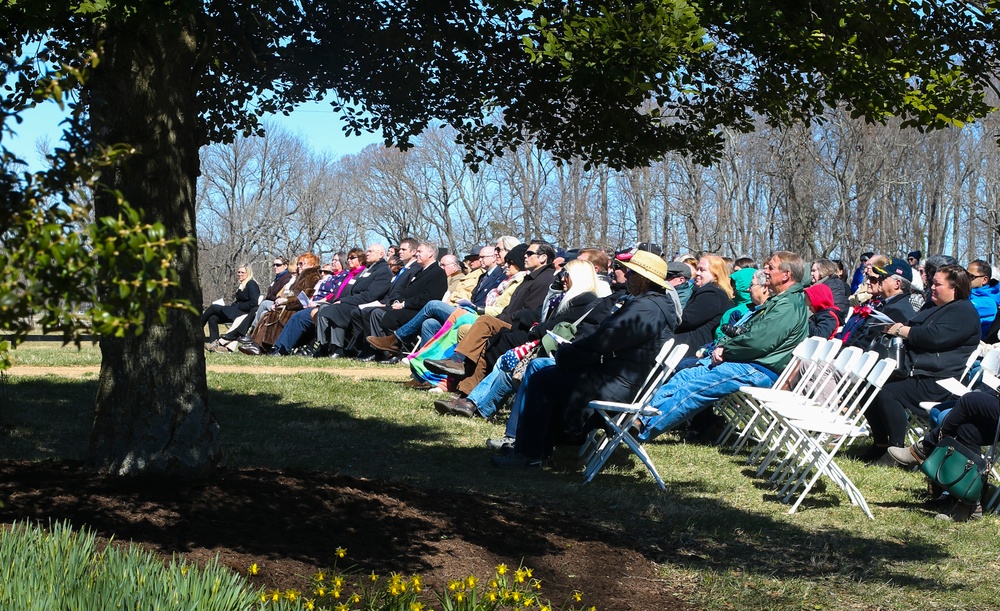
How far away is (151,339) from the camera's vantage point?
5809 mm

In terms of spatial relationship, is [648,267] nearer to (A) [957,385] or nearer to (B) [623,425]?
(B) [623,425]

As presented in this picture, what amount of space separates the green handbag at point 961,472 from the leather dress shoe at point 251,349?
43.2 feet

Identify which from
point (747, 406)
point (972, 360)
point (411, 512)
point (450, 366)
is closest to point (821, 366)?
point (747, 406)

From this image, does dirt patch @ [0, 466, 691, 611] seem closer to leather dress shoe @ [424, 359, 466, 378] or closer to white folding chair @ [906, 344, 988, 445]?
white folding chair @ [906, 344, 988, 445]

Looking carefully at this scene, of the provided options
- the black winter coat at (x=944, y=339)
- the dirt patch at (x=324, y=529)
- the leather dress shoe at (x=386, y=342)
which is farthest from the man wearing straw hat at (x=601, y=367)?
the leather dress shoe at (x=386, y=342)

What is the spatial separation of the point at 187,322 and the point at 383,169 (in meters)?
49.6

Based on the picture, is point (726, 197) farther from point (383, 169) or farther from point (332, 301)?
point (332, 301)

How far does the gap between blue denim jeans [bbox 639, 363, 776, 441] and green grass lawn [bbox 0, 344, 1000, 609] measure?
432 millimetres

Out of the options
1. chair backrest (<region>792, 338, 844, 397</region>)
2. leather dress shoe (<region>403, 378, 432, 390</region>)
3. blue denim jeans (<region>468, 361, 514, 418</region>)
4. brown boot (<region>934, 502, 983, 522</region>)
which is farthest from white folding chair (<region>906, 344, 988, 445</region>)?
leather dress shoe (<region>403, 378, 432, 390</region>)

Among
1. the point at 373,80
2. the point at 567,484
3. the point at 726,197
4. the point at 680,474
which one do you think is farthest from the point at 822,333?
the point at 726,197

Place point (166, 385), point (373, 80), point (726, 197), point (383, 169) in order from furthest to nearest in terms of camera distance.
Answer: point (383, 169)
point (726, 197)
point (373, 80)
point (166, 385)

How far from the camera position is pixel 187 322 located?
233 inches

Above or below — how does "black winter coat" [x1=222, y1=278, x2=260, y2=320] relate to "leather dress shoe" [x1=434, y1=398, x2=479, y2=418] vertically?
above

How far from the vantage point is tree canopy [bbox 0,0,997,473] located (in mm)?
5801
